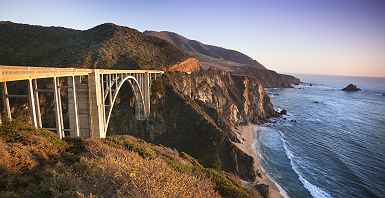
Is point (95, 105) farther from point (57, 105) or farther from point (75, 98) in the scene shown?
point (57, 105)

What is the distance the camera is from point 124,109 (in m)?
43.6

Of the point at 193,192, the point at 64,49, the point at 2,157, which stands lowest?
the point at 193,192

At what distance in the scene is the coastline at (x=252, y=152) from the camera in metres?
33.4

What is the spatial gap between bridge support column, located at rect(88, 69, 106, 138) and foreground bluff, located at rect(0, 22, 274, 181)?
19.0 metres

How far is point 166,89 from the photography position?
49781 millimetres

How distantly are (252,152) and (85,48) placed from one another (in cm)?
4326

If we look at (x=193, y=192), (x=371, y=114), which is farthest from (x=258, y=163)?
(x=371, y=114)

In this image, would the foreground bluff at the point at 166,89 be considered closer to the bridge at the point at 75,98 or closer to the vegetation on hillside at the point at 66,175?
the bridge at the point at 75,98

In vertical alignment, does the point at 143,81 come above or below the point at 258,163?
above

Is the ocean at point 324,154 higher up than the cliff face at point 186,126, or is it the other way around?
the cliff face at point 186,126

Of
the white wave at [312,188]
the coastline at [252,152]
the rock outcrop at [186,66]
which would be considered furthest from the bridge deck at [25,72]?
the rock outcrop at [186,66]

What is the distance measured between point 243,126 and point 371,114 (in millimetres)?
46534

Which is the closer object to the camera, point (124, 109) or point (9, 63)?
point (124, 109)

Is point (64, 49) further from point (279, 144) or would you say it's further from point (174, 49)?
point (279, 144)
